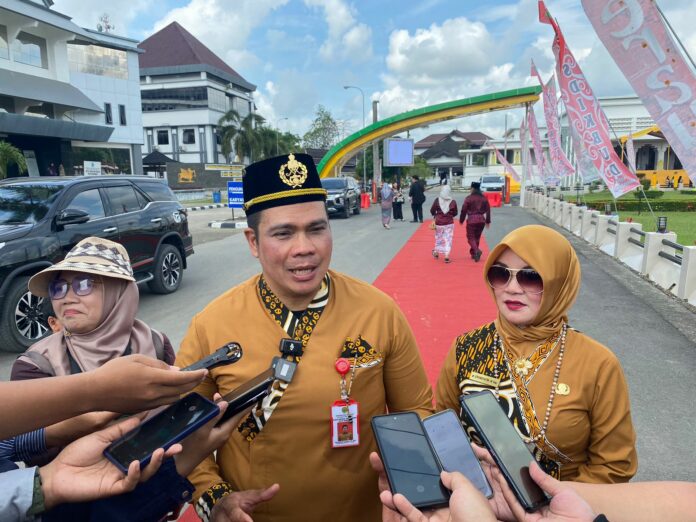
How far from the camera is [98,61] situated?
31406mm

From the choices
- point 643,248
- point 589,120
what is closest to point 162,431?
point 643,248

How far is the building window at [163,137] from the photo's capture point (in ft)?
186

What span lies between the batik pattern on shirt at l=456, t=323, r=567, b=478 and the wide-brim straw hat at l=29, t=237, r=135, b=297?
1.55m

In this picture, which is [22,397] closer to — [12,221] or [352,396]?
[352,396]

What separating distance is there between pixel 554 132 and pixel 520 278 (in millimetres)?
15851

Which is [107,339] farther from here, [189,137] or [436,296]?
[189,137]

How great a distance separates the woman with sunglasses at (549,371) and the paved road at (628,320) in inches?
64.8

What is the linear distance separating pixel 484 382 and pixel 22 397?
5.03 ft

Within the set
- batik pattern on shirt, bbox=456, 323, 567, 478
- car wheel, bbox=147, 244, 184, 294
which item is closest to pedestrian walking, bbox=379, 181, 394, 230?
car wheel, bbox=147, 244, 184, 294

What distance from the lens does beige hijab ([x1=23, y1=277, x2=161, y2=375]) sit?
205 centimetres

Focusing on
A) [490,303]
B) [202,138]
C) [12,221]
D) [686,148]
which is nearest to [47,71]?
[12,221]

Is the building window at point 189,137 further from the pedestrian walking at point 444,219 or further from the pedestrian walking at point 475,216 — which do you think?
the pedestrian walking at point 475,216

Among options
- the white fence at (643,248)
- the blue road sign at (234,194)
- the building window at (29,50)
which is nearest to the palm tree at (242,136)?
the building window at (29,50)

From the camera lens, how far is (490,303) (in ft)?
22.5
